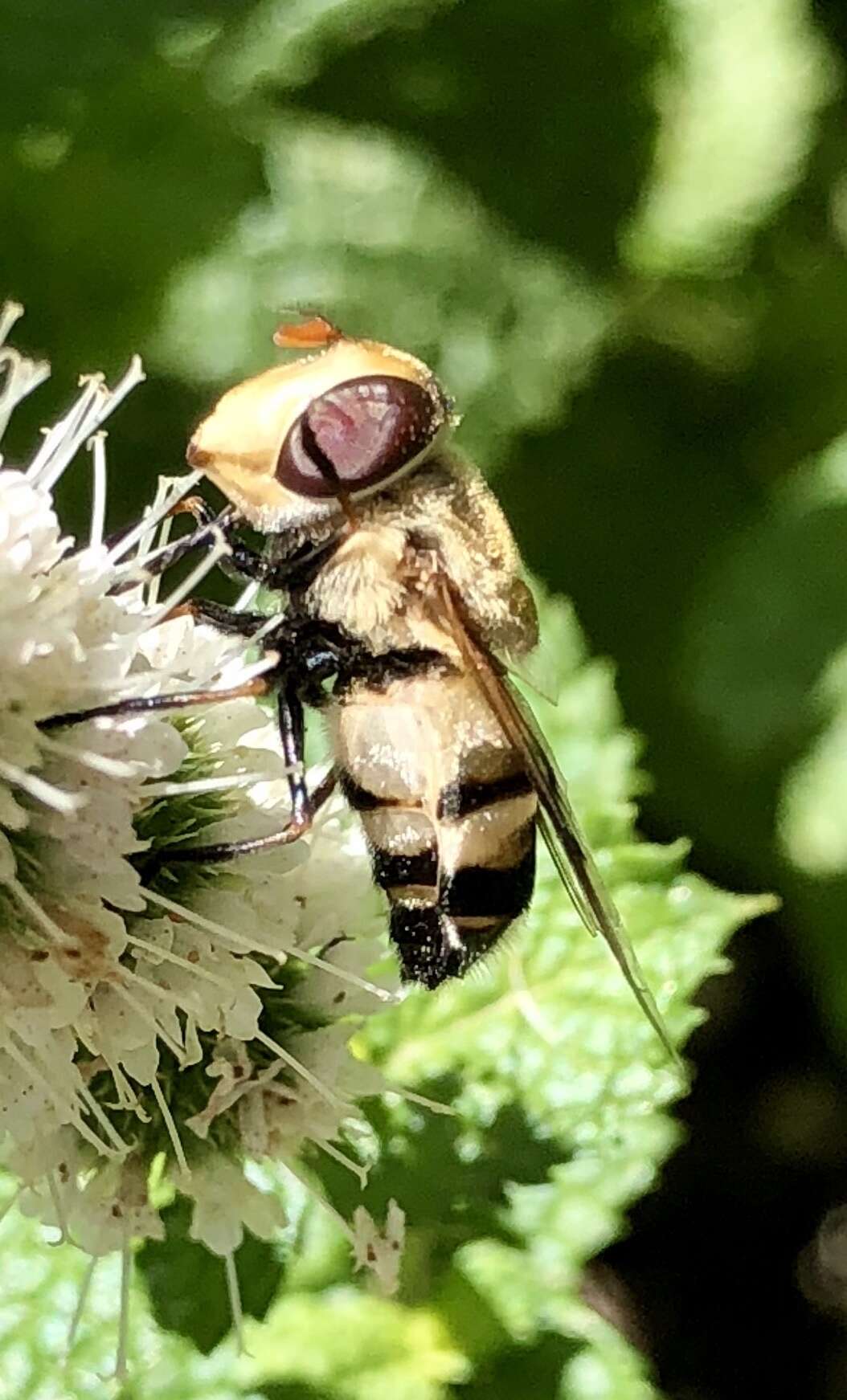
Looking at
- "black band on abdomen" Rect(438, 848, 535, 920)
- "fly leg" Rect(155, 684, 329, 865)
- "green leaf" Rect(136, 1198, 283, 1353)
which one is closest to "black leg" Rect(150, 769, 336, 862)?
"fly leg" Rect(155, 684, 329, 865)

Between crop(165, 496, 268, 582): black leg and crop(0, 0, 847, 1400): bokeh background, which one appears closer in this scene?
crop(165, 496, 268, 582): black leg

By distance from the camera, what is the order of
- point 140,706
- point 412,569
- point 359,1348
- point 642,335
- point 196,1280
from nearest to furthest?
point 140,706 < point 412,569 < point 196,1280 < point 359,1348 < point 642,335

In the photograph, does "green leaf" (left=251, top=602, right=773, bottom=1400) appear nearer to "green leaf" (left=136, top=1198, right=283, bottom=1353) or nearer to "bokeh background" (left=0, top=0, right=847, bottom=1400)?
"green leaf" (left=136, top=1198, right=283, bottom=1353)

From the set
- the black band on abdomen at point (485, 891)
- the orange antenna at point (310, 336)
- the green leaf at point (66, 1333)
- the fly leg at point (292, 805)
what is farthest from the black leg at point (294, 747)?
the green leaf at point (66, 1333)

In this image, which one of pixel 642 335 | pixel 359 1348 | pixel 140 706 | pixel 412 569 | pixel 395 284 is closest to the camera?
pixel 140 706

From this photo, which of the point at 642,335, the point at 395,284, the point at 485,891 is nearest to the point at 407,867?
the point at 485,891

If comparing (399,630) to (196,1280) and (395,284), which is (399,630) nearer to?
(196,1280)
